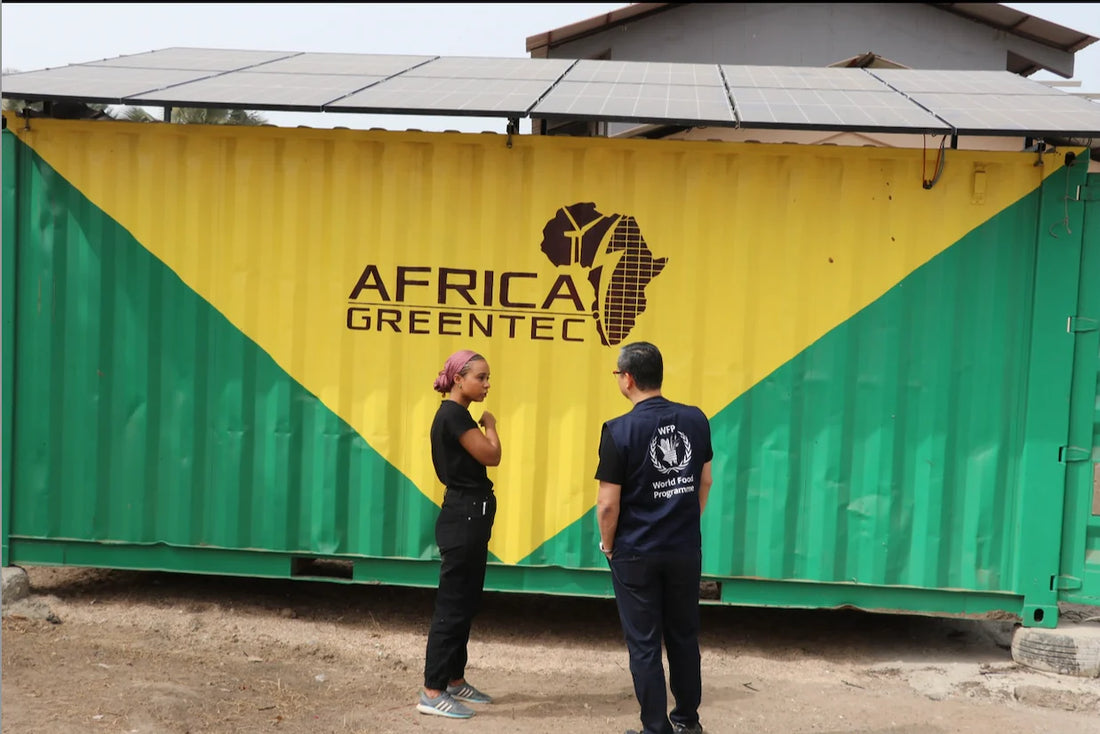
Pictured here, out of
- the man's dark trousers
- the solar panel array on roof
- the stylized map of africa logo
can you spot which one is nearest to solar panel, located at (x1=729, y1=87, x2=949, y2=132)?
the solar panel array on roof

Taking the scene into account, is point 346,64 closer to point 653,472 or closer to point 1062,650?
point 653,472

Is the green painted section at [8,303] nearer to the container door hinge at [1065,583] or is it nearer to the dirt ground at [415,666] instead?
the dirt ground at [415,666]

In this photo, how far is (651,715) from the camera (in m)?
4.27

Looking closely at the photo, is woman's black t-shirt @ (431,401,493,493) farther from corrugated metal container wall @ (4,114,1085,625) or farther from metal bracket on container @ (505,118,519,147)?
metal bracket on container @ (505,118,519,147)

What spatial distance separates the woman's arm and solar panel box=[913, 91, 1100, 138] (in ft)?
8.91

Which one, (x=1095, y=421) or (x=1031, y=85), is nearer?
(x=1095, y=421)

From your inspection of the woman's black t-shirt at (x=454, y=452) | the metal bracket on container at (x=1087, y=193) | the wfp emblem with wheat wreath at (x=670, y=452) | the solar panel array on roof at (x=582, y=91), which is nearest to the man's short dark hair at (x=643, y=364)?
the wfp emblem with wheat wreath at (x=670, y=452)

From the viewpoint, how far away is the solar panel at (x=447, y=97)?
521 centimetres

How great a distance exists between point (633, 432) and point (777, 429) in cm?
201

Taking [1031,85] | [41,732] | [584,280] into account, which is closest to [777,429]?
[584,280]

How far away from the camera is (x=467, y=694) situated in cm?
506

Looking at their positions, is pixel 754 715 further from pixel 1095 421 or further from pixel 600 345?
pixel 1095 421

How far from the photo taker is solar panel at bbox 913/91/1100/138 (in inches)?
198

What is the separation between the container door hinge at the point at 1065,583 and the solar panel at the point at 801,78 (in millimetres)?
3086
